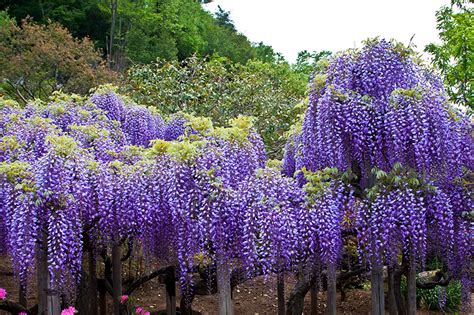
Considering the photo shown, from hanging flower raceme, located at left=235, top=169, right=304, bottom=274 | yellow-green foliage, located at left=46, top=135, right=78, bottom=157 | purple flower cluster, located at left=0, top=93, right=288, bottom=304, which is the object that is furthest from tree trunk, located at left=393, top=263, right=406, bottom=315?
yellow-green foliage, located at left=46, top=135, right=78, bottom=157

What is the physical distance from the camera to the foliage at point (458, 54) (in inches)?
526

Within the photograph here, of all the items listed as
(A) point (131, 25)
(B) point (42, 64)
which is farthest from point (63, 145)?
(A) point (131, 25)

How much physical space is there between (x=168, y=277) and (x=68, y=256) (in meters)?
1.85

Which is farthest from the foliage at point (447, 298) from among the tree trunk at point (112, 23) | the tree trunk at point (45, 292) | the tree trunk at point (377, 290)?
the tree trunk at point (112, 23)

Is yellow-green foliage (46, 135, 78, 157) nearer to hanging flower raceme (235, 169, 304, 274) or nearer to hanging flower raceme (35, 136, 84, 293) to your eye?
hanging flower raceme (35, 136, 84, 293)

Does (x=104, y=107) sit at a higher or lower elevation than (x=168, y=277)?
higher

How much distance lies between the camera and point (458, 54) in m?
13.9

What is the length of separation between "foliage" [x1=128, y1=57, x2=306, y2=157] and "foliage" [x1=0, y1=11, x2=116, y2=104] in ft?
5.74

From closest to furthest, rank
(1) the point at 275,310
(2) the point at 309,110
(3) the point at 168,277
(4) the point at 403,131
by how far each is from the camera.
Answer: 1. (4) the point at 403,131
2. (2) the point at 309,110
3. (3) the point at 168,277
4. (1) the point at 275,310

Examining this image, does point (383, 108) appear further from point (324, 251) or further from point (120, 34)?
point (120, 34)

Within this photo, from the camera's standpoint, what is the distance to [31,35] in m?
13.9

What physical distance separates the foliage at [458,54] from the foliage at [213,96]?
4.34m

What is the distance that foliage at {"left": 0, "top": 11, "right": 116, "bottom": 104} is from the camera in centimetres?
1337

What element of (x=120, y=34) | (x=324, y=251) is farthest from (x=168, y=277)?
(x=120, y=34)
